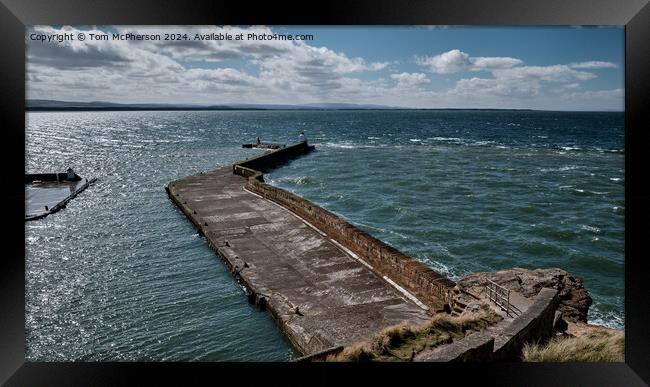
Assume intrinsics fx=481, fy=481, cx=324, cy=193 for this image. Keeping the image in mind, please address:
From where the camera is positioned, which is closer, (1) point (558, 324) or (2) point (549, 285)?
(1) point (558, 324)

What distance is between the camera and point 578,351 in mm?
7402

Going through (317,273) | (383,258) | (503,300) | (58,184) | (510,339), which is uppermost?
(58,184)

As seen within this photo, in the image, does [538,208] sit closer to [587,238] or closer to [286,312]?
[587,238]

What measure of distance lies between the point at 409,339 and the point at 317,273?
17.5 feet

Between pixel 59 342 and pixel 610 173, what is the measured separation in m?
37.3

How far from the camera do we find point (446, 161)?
43875 millimetres

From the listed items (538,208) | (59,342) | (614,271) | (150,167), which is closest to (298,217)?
(59,342)

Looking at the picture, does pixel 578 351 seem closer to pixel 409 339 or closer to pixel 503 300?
pixel 503 300

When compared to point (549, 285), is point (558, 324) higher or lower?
lower

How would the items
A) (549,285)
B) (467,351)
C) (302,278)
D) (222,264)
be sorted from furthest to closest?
(222,264), (302,278), (549,285), (467,351)

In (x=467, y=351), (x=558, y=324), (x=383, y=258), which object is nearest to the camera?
(x=467, y=351)

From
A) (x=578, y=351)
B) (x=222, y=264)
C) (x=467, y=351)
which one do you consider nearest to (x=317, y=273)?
(x=222, y=264)
